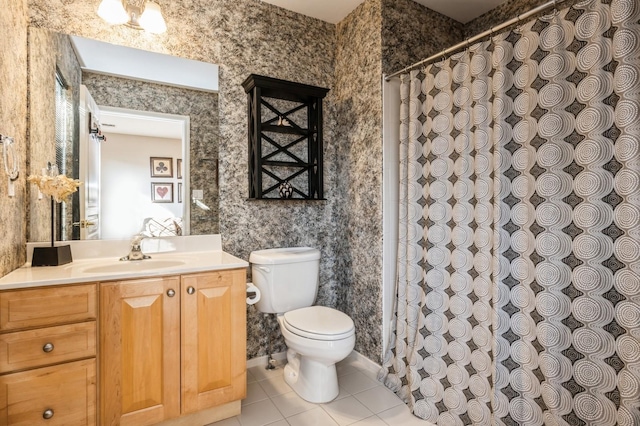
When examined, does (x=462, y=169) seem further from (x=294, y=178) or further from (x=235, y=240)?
(x=235, y=240)

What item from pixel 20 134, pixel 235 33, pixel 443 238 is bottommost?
pixel 443 238

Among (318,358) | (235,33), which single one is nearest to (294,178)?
(235,33)

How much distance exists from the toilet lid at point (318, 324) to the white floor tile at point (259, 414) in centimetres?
44

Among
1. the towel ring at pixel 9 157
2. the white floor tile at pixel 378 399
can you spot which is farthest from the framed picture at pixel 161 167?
the white floor tile at pixel 378 399

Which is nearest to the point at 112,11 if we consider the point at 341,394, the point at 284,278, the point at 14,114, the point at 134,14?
the point at 134,14

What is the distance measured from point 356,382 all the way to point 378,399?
8.3 inches

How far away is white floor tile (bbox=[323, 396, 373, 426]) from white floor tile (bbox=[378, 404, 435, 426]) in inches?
3.5

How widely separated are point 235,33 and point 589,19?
1.93m

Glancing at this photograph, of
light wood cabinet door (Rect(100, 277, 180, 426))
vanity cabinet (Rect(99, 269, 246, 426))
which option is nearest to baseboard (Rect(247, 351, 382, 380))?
vanity cabinet (Rect(99, 269, 246, 426))

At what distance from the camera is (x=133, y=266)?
1.70m

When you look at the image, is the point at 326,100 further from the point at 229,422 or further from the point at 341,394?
the point at 229,422

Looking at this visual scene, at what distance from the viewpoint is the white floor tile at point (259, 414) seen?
5.63 ft

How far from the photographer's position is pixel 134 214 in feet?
6.33

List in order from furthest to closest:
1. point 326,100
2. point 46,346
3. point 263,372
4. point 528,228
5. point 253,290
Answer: point 326,100
point 263,372
point 253,290
point 528,228
point 46,346
